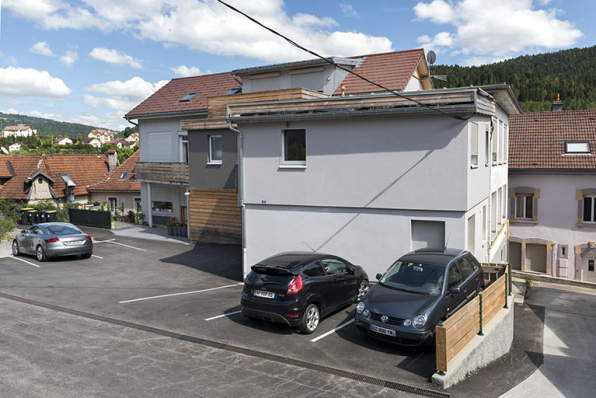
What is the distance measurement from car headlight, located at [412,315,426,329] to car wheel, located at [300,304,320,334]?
2.37 m

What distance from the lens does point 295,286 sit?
980cm

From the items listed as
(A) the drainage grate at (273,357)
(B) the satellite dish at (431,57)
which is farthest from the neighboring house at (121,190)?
(A) the drainage grate at (273,357)

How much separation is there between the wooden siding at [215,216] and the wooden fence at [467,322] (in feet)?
45.2

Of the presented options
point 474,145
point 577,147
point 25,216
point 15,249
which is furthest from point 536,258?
A: point 25,216

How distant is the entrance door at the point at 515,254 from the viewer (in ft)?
90.9

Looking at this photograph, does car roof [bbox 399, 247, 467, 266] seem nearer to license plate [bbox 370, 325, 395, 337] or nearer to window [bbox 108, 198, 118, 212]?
license plate [bbox 370, 325, 395, 337]

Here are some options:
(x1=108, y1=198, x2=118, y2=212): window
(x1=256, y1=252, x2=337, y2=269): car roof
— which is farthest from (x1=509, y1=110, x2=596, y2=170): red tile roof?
(x1=108, y1=198, x2=118, y2=212): window

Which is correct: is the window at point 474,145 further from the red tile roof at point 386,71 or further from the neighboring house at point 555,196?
the neighboring house at point 555,196

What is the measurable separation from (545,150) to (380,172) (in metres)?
17.8

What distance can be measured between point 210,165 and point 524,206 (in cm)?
1838

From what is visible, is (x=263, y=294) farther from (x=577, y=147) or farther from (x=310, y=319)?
(x=577, y=147)

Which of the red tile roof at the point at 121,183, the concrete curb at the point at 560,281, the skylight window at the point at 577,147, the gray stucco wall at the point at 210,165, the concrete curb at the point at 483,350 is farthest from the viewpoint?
the red tile roof at the point at 121,183

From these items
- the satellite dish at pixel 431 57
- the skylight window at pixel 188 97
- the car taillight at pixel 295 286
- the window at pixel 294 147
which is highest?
the satellite dish at pixel 431 57

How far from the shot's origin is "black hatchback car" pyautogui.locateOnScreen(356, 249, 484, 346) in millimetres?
8664
